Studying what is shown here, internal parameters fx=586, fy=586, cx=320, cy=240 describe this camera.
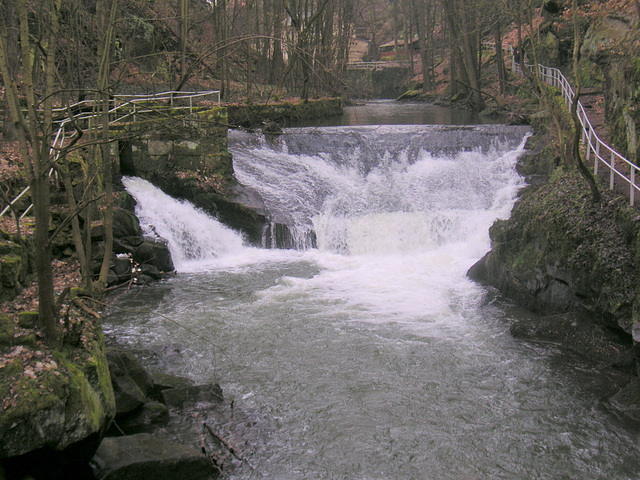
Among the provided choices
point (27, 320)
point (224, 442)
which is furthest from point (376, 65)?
point (27, 320)

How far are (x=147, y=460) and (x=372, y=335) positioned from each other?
4.55 metres

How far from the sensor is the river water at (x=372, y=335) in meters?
5.97

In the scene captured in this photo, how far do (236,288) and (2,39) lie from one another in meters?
7.16

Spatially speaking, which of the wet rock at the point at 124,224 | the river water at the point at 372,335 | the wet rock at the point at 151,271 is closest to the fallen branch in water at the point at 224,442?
the river water at the point at 372,335

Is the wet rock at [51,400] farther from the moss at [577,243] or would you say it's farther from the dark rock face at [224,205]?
the dark rock face at [224,205]

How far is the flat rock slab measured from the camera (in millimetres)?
4879

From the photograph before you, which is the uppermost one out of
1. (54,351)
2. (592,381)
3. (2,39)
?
(2,39)

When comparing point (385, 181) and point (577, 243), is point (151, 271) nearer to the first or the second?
point (385, 181)

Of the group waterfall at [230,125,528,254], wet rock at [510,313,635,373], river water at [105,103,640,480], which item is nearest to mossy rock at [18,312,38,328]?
river water at [105,103,640,480]

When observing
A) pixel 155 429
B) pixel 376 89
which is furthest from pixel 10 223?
pixel 376 89

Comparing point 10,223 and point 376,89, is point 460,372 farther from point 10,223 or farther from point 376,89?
point 376,89

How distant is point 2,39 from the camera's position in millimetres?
4590

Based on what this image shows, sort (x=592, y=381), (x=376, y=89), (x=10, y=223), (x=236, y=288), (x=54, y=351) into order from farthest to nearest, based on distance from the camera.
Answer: (x=376, y=89) < (x=236, y=288) < (x=10, y=223) < (x=592, y=381) < (x=54, y=351)

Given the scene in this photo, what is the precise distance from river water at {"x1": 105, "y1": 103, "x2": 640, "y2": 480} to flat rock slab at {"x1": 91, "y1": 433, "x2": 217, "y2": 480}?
1.48ft
